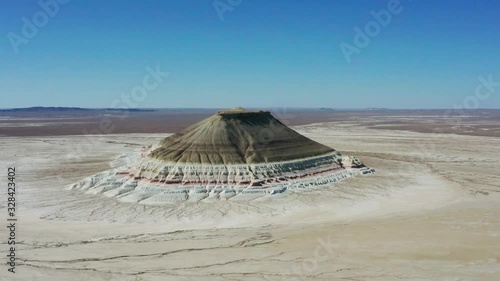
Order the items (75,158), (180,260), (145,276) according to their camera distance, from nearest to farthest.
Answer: (145,276)
(180,260)
(75,158)

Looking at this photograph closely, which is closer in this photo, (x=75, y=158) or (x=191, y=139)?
(x=191, y=139)

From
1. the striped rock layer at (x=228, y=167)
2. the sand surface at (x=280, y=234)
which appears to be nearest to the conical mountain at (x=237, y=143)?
the striped rock layer at (x=228, y=167)

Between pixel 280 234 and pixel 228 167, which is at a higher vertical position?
pixel 228 167

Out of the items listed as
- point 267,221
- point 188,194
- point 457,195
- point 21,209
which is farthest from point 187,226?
point 457,195

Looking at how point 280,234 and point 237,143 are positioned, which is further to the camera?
point 237,143

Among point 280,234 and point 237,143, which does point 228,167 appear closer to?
point 237,143

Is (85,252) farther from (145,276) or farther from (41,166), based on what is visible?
(41,166)

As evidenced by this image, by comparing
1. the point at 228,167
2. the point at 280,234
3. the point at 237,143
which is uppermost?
the point at 237,143

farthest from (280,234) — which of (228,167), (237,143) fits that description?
(237,143)
